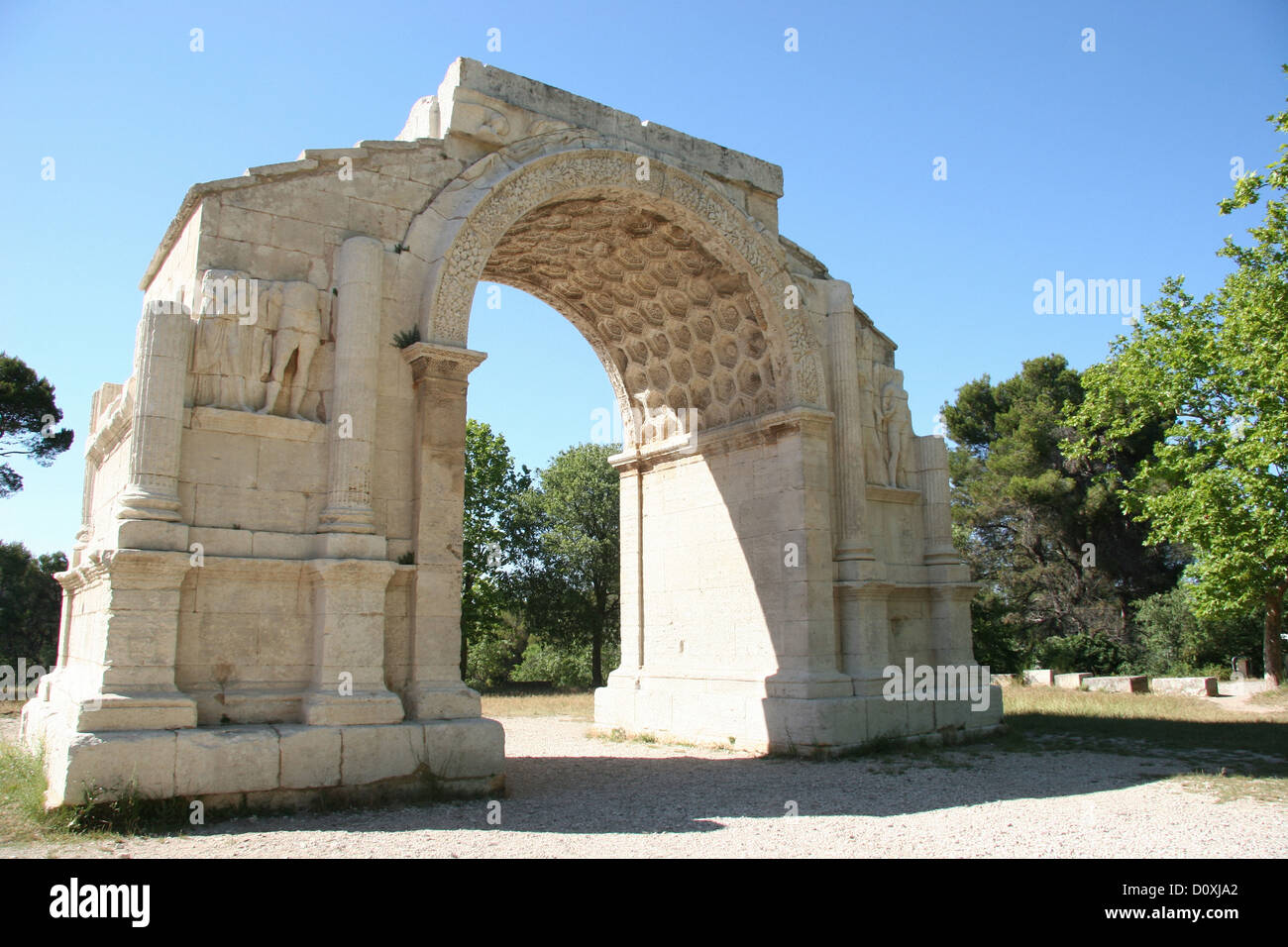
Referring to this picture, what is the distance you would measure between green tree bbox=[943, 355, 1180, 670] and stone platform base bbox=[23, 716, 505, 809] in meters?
24.0

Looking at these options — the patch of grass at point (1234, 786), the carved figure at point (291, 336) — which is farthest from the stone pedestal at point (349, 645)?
the patch of grass at point (1234, 786)

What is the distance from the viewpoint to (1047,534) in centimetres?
3316

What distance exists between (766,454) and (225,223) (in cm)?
750

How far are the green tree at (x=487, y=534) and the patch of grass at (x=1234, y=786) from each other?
2190 centimetres

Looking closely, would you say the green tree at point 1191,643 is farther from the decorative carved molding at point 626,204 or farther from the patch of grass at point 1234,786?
the decorative carved molding at point 626,204

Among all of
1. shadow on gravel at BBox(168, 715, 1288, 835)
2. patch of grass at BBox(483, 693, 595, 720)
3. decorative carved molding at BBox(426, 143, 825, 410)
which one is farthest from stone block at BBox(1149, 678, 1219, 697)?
decorative carved molding at BBox(426, 143, 825, 410)

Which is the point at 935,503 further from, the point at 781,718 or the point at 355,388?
the point at 355,388

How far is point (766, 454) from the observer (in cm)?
1307

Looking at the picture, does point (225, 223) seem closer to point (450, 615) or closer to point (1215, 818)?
point (450, 615)

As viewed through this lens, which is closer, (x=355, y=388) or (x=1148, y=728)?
(x=355, y=388)

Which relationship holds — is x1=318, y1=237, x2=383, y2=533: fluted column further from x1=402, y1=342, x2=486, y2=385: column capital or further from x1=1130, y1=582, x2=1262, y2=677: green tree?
x1=1130, y1=582, x2=1262, y2=677: green tree

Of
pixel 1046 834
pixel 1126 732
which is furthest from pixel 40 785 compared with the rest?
pixel 1126 732

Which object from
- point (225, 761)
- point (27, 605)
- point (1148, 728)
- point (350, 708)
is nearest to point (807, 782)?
point (350, 708)

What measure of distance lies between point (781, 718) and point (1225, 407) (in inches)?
467
